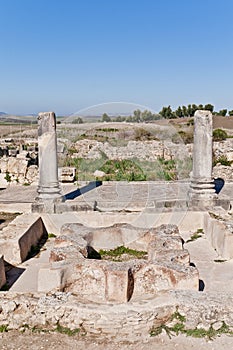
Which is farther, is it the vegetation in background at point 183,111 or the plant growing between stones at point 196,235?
the vegetation in background at point 183,111

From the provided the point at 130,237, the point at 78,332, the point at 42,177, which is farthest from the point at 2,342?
the point at 42,177

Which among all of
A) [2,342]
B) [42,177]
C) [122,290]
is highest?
[42,177]

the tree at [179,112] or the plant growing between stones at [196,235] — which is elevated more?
the tree at [179,112]

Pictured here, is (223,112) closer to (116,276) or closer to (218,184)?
(218,184)

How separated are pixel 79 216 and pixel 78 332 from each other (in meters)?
4.04

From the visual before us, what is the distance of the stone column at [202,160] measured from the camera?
26.9ft

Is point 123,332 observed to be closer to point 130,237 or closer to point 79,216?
point 130,237

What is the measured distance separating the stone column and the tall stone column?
2.98 metres

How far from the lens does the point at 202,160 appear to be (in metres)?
8.31

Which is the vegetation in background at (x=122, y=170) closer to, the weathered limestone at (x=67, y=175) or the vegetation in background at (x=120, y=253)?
the weathered limestone at (x=67, y=175)

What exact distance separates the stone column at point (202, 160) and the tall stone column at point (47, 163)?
2.98 metres

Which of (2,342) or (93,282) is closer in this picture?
(2,342)

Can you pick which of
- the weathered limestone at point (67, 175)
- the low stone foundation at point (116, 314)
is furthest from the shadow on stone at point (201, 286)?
the weathered limestone at point (67, 175)

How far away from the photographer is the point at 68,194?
10.6 meters
